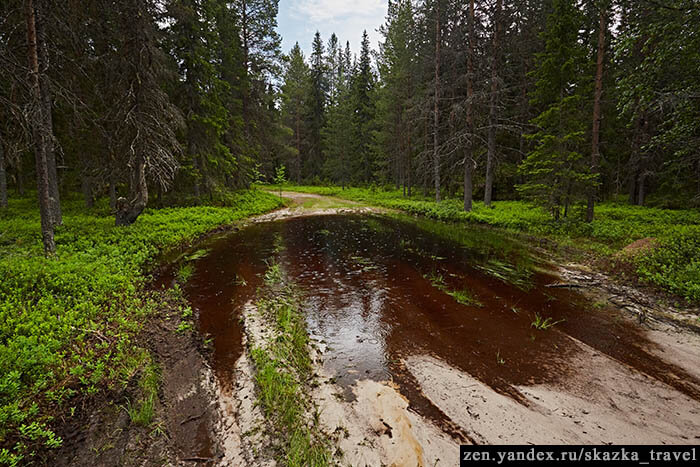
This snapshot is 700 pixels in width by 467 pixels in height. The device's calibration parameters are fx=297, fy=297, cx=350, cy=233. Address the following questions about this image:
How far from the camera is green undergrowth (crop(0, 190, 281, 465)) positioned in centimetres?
318

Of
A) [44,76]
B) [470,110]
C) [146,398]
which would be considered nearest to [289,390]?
[146,398]

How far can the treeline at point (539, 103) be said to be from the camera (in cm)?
962

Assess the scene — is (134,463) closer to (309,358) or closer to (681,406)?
(309,358)

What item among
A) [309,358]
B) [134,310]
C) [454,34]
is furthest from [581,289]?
[454,34]

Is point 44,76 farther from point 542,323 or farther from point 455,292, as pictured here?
point 542,323

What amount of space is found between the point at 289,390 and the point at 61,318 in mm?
3949

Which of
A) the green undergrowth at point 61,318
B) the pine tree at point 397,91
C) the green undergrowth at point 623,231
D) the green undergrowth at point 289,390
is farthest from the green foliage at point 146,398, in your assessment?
the pine tree at point 397,91

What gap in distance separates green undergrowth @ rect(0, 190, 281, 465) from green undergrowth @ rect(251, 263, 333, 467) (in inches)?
56.7

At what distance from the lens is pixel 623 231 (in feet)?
37.7

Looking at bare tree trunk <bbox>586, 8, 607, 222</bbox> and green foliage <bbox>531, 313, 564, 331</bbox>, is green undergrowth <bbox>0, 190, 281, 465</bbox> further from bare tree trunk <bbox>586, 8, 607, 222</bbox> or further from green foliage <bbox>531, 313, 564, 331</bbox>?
bare tree trunk <bbox>586, 8, 607, 222</bbox>

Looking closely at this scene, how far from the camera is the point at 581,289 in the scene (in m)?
7.62

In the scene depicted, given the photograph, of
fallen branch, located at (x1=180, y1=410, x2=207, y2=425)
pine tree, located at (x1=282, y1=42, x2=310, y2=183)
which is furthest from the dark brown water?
pine tree, located at (x1=282, y1=42, x2=310, y2=183)

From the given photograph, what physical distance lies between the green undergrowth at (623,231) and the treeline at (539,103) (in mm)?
1159

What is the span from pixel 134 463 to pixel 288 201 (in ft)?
81.3
